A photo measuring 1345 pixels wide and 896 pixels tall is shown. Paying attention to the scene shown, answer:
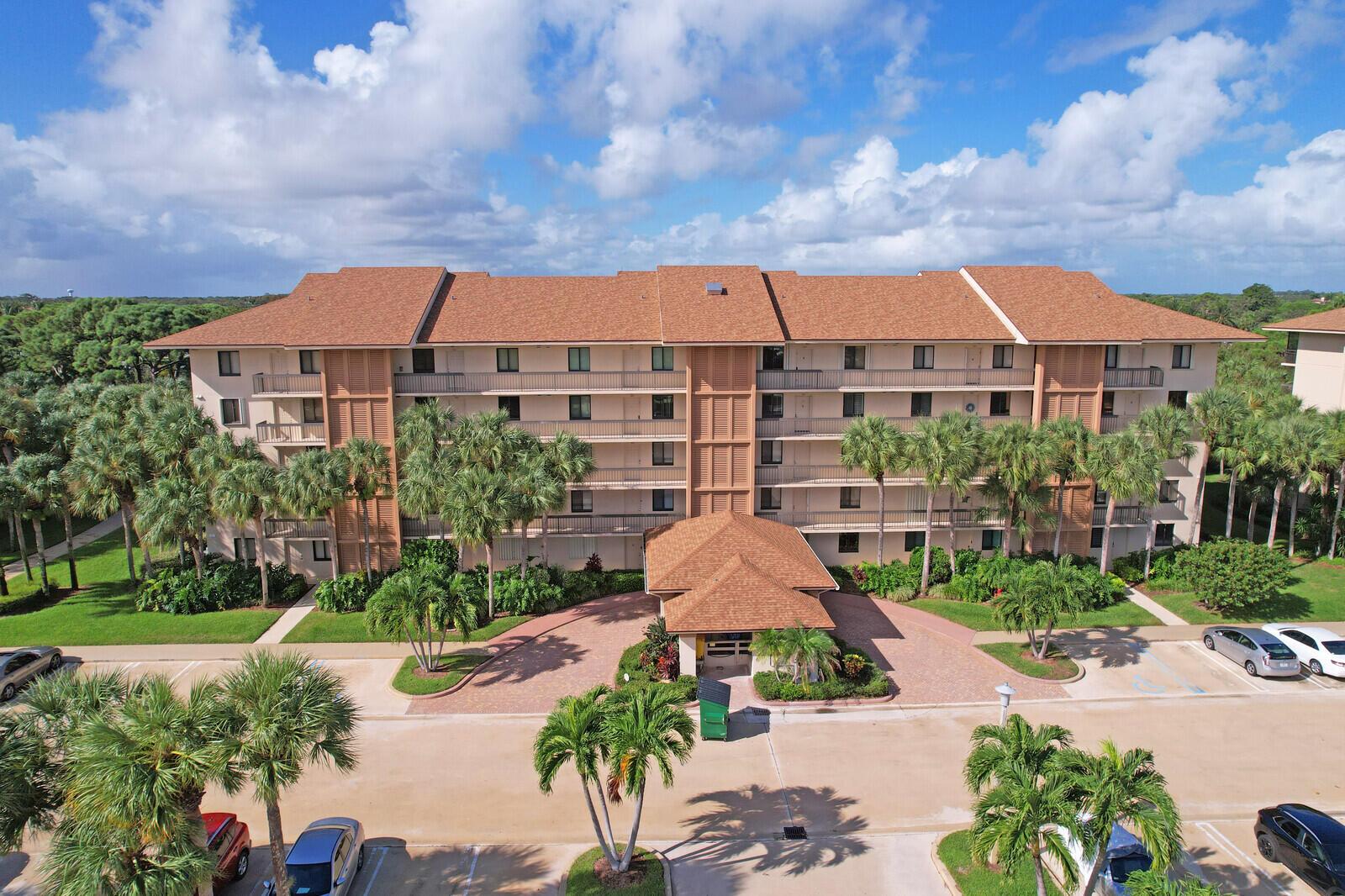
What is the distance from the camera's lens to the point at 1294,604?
34.1m

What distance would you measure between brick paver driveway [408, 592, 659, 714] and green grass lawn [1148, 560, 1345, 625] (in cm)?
2208

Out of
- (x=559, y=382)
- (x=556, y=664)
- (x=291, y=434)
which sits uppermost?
(x=559, y=382)

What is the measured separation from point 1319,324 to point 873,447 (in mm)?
28885

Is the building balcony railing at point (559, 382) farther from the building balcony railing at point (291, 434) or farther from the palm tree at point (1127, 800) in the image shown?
the palm tree at point (1127, 800)

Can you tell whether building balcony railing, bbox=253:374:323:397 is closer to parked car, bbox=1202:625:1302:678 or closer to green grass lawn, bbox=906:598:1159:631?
green grass lawn, bbox=906:598:1159:631

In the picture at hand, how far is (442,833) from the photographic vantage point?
20156mm

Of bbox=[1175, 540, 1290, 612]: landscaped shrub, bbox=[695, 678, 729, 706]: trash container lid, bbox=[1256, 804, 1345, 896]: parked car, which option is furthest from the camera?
bbox=[1175, 540, 1290, 612]: landscaped shrub

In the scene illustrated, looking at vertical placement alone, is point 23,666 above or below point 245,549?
below

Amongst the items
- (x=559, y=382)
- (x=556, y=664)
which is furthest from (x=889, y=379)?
(x=556, y=664)

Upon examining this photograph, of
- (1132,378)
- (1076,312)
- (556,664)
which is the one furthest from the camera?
(1076,312)

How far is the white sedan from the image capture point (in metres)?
28.3

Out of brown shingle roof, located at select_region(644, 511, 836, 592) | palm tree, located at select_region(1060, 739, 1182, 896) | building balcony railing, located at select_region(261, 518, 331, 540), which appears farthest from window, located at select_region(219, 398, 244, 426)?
palm tree, located at select_region(1060, 739, 1182, 896)

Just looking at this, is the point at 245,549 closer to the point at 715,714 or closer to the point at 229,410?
the point at 229,410

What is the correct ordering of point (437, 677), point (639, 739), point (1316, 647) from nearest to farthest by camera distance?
point (639, 739) < point (437, 677) < point (1316, 647)
